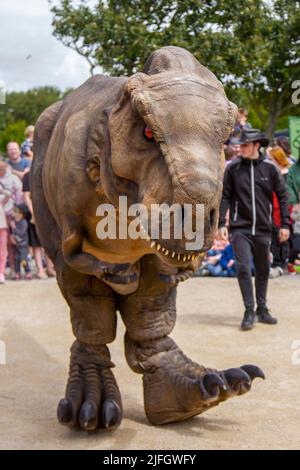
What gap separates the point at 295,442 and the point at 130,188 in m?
1.53

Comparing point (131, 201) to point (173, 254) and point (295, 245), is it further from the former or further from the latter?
point (295, 245)

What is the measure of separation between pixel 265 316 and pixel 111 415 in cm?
335

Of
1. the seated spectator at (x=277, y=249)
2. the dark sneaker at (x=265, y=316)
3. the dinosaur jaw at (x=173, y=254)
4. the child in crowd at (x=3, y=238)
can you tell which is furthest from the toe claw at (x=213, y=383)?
the child in crowd at (x=3, y=238)

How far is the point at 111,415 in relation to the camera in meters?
3.65

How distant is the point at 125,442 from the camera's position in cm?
→ 363

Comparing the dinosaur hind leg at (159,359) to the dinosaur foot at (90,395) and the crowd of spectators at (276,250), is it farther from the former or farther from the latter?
the crowd of spectators at (276,250)

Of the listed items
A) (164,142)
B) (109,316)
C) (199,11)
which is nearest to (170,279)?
(109,316)

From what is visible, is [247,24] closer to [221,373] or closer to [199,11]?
[199,11]

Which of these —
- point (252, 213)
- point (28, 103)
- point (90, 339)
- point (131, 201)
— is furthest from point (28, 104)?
point (131, 201)

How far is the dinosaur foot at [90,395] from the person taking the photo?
3648 millimetres

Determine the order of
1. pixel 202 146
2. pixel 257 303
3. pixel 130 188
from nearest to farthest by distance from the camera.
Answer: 1. pixel 202 146
2. pixel 130 188
3. pixel 257 303

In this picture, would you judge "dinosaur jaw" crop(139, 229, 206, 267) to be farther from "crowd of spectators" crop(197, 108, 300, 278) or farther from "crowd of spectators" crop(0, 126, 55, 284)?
"crowd of spectators" crop(0, 126, 55, 284)

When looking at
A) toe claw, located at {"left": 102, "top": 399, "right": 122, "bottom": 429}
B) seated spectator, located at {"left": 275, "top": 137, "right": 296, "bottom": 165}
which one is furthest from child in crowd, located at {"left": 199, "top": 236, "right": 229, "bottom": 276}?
Result: toe claw, located at {"left": 102, "top": 399, "right": 122, "bottom": 429}
